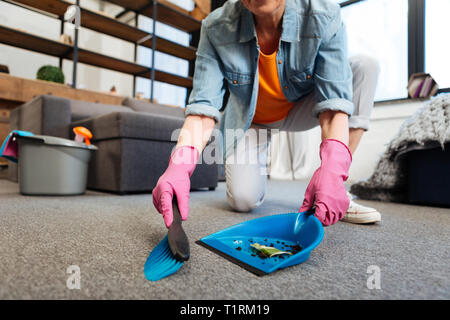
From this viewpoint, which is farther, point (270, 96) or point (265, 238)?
point (270, 96)

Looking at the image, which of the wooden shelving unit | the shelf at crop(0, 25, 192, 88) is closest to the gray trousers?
the wooden shelving unit

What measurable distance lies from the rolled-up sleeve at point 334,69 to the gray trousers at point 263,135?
0.19 metres

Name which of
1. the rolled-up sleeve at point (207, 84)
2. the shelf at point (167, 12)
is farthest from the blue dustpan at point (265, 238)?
the shelf at point (167, 12)

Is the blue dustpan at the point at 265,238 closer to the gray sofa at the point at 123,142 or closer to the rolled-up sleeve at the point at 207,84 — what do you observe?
the rolled-up sleeve at the point at 207,84

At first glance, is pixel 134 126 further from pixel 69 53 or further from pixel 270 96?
pixel 69 53

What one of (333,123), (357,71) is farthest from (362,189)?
(333,123)

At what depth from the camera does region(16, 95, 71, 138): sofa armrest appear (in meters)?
1.63

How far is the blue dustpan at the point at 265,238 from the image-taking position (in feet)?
1.50

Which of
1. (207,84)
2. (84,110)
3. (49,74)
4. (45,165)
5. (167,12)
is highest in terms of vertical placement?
(167,12)

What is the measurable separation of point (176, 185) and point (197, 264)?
16 centimetres

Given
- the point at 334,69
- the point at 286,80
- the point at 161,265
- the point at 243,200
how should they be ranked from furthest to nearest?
1. the point at 243,200
2. the point at 286,80
3. the point at 334,69
4. the point at 161,265

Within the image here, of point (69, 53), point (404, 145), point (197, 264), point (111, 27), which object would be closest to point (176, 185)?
point (197, 264)

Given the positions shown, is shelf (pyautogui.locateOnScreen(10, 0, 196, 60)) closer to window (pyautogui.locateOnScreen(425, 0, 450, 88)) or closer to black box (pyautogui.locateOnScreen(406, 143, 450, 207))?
window (pyautogui.locateOnScreen(425, 0, 450, 88))

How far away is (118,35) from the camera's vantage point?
10.2 feet
